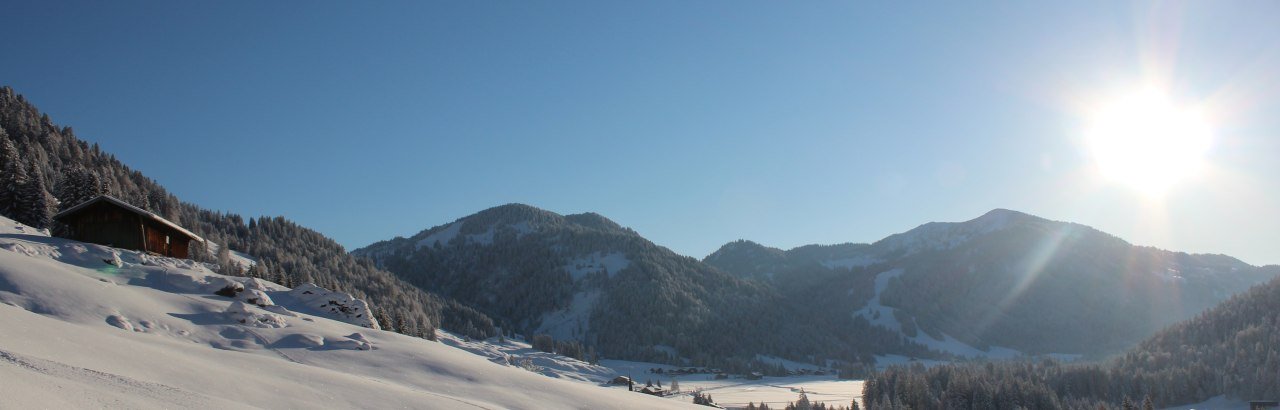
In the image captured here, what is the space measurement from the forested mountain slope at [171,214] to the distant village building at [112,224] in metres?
17.5

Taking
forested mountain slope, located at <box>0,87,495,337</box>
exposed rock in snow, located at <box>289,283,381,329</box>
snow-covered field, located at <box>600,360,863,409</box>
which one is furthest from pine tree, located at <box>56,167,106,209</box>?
snow-covered field, located at <box>600,360,863,409</box>

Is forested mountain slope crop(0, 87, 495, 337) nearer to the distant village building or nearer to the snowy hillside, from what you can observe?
the distant village building

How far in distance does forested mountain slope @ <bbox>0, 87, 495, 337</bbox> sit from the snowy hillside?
22688 mm

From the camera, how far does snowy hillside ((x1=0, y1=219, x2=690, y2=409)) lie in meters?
13.3

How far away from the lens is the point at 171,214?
9181 cm

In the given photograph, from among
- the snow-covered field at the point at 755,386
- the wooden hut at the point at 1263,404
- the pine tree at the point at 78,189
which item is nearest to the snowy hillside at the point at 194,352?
the pine tree at the point at 78,189

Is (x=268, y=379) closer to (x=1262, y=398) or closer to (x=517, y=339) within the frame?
(x=1262, y=398)

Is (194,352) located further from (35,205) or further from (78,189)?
(78,189)

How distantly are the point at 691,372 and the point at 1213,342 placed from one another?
98876mm

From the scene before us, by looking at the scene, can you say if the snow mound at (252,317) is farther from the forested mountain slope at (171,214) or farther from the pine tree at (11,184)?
the pine tree at (11,184)

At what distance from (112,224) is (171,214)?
208 ft

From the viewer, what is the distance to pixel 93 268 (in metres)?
30.9

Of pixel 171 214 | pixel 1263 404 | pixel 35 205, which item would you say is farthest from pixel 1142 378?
pixel 171 214

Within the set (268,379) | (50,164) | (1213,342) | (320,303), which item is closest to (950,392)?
(1213,342)
